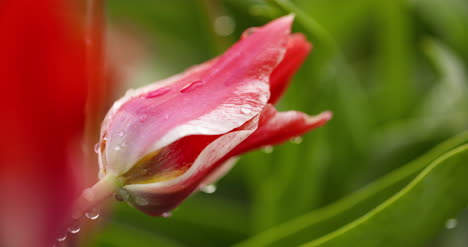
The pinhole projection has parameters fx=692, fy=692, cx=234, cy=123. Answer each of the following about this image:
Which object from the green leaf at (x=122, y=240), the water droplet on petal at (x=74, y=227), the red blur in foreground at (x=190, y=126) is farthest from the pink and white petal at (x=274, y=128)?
the green leaf at (x=122, y=240)

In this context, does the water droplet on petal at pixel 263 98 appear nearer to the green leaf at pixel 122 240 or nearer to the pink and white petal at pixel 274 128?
the pink and white petal at pixel 274 128

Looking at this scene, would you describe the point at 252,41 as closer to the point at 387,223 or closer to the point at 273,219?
the point at 387,223

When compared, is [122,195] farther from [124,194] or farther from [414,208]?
[414,208]

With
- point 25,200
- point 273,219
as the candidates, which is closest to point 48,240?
point 25,200

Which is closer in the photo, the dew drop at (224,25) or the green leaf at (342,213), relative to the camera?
the green leaf at (342,213)

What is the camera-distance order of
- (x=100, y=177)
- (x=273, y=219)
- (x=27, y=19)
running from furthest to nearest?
(x=273, y=219) < (x=100, y=177) < (x=27, y=19)

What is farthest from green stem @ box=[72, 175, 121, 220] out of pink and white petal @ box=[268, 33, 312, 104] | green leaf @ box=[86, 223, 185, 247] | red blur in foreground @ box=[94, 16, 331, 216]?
green leaf @ box=[86, 223, 185, 247]

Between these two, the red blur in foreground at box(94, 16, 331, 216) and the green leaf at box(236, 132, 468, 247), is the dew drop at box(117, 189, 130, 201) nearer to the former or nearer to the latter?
the red blur in foreground at box(94, 16, 331, 216)

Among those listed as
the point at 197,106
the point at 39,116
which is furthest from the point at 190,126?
the point at 39,116
